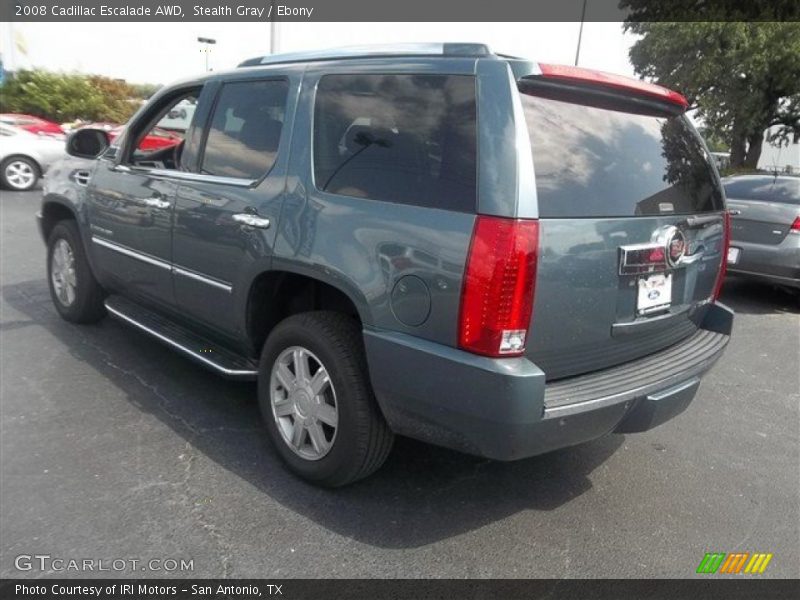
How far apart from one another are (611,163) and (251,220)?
1669 millimetres

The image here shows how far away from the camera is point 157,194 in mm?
3770

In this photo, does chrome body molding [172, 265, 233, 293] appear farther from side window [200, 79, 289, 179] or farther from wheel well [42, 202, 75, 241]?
wheel well [42, 202, 75, 241]

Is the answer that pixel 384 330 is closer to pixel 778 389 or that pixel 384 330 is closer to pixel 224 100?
pixel 224 100

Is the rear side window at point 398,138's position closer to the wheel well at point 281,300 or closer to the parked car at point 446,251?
the parked car at point 446,251

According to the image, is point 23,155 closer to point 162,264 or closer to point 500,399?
point 162,264

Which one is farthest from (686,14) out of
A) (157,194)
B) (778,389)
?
(157,194)

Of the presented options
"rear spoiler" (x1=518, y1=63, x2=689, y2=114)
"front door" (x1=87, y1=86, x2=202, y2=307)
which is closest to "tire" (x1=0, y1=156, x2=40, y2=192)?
"front door" (x1=87, y1=86, x2=202, y2=307)

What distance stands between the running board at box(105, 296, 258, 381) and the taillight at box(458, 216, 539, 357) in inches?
57.3

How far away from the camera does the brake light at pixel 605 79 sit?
2.44 meters

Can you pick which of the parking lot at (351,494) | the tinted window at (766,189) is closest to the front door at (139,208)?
the parking lot at (351,494)

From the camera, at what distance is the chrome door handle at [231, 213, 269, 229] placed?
301cm

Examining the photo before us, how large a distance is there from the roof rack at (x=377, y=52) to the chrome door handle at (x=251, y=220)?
2.74 feet
